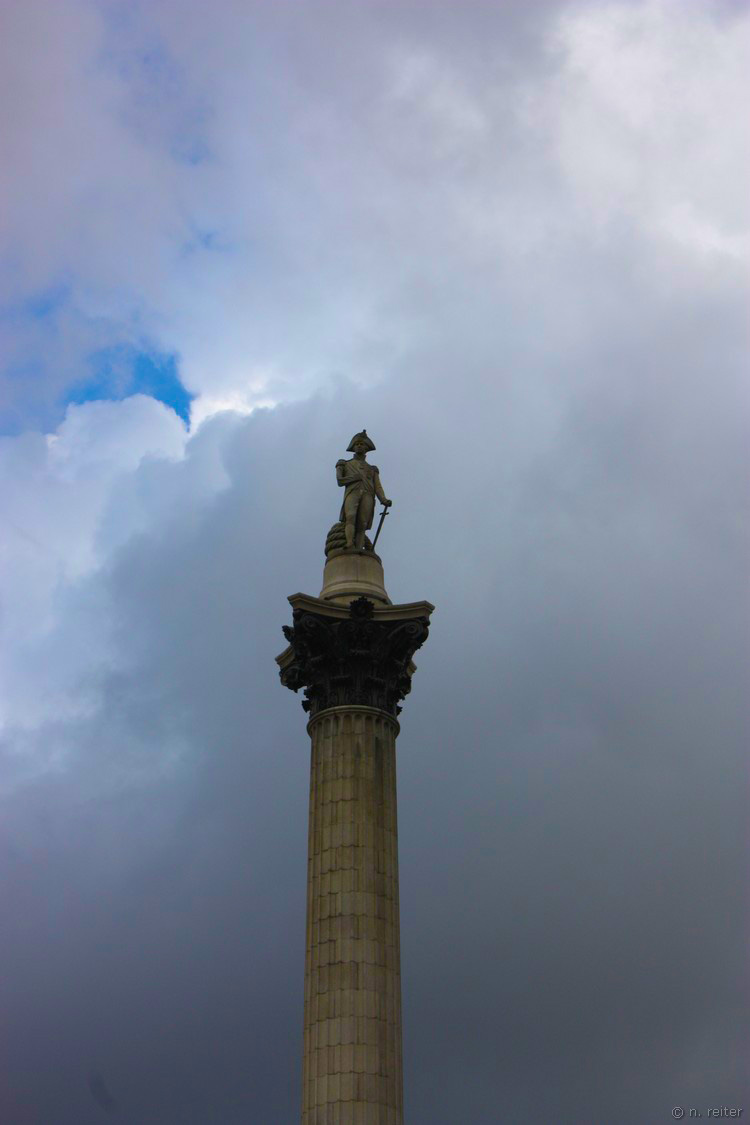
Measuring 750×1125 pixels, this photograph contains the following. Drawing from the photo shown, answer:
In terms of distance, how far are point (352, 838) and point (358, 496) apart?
10.2 meters

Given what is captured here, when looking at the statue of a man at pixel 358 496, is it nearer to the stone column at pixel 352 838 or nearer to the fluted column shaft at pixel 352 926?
the stone column at pixel 352 838

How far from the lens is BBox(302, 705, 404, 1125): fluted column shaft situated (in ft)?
98.0

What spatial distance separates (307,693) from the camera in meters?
35.3

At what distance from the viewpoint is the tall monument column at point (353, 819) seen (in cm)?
3011

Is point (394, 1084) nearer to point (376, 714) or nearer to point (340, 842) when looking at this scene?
point (340, 842)

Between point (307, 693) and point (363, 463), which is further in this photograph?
point (363, 463)

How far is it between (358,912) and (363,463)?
13226 mm

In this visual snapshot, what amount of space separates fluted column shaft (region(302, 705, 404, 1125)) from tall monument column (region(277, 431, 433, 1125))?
24 mm

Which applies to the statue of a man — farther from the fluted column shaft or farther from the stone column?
A: the fluted column shaft

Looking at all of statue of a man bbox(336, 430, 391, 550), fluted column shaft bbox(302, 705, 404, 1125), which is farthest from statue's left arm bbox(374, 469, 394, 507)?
fluted column shaft bbox(302, 705, 404, 1125)

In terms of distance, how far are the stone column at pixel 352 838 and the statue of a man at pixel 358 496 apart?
84 cm

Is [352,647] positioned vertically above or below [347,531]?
below

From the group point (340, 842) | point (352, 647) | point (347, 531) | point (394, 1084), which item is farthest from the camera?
point (347, 531)

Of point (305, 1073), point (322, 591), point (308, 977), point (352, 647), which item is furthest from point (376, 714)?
point (305, 1073)
